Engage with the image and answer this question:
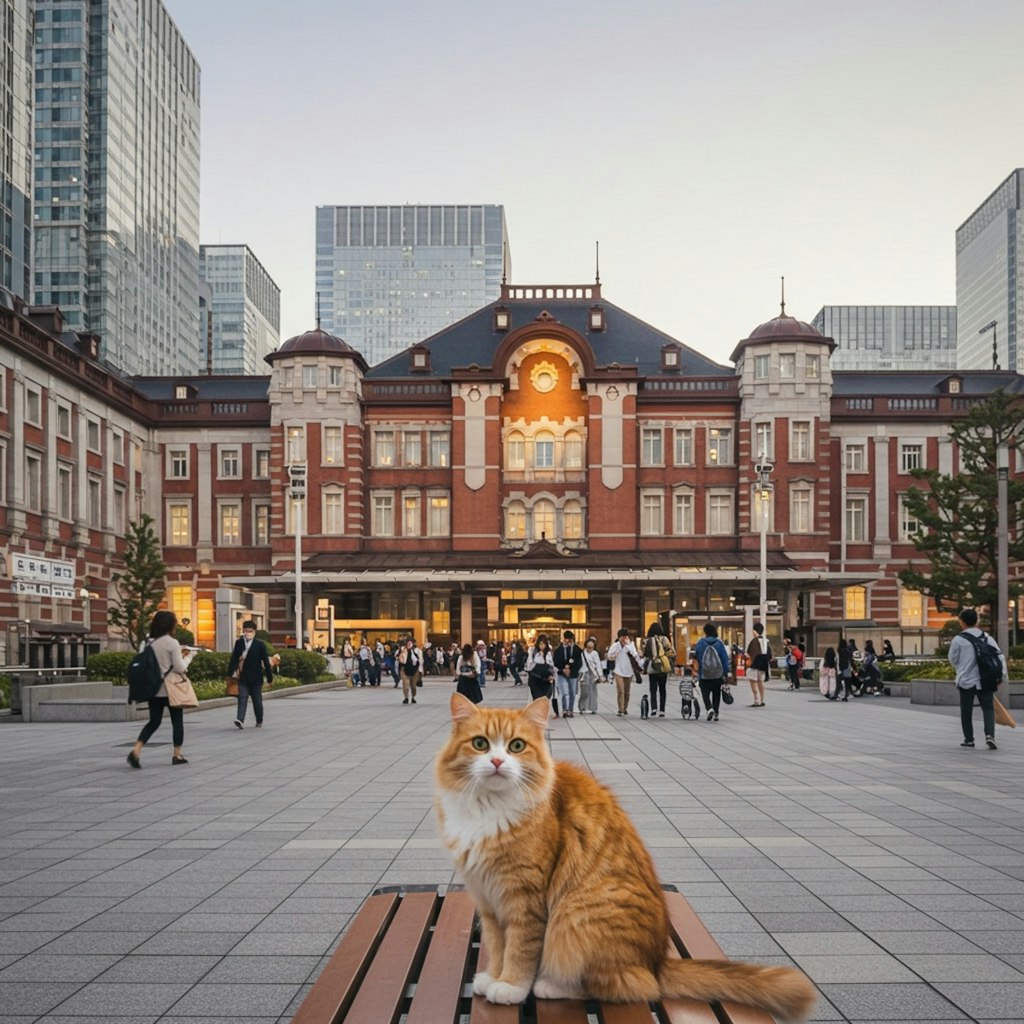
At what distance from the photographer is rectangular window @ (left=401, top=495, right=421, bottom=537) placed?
197 feet

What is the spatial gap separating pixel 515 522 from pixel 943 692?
119 ft

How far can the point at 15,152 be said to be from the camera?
87.1m

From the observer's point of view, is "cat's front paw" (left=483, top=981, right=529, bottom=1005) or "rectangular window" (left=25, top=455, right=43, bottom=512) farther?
"rectangular window" (left=25, top=455, right=43, bottom=512)

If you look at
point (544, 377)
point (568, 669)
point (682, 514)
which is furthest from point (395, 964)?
point (544, 377)

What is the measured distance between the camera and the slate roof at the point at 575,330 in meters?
62.7

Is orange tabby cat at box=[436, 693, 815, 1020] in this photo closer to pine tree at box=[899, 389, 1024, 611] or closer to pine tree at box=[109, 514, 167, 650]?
pine tree at box=[899, 389, 1024, 611]

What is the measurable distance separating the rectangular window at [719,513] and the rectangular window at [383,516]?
56.4ft

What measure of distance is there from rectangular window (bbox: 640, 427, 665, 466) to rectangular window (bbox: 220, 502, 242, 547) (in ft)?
74.2

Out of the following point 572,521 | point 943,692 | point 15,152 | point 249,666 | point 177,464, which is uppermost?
point 15,152

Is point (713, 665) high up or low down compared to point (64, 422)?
down

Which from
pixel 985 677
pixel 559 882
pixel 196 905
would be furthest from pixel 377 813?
pixel 985 677

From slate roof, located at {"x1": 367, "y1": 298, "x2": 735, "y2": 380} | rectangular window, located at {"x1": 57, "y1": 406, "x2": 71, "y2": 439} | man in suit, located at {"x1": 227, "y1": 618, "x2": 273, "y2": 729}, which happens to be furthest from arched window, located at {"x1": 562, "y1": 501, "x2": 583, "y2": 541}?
man in suit, located at {"x1": 227, "y1": 618, "x2": 273, "y2": 729}

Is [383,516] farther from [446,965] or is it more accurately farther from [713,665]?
[446,965]

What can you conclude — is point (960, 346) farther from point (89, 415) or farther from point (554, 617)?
point (89, 415)
